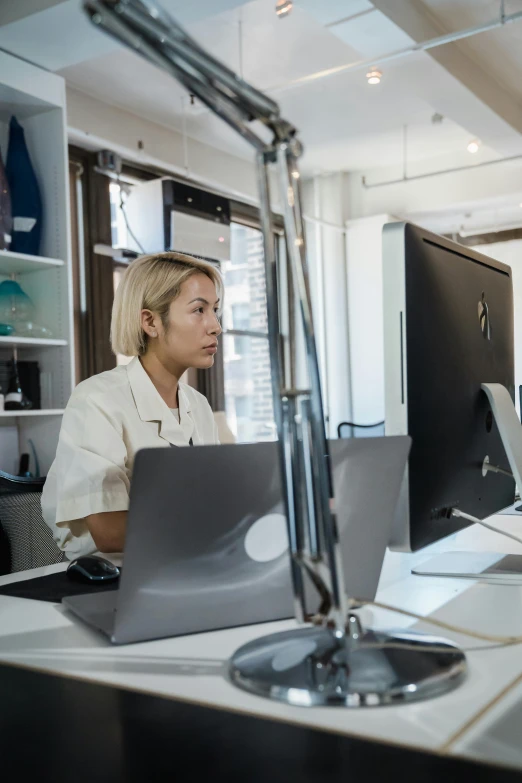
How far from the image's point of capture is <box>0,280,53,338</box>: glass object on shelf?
3598mm

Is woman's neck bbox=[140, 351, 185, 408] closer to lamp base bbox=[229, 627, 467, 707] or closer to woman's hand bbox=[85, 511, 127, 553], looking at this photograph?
woman's hand bbox=[85, 511, 127, 553]

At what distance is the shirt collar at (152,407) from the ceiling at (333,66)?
1.80 meters

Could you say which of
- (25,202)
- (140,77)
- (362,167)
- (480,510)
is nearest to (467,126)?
(362,167)

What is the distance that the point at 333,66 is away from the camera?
15.2 ft

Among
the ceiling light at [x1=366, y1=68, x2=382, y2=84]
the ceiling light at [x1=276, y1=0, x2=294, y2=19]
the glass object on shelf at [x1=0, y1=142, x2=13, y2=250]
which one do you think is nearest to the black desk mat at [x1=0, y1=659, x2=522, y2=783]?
the glass object on shelf at [x1=0, y1=142, x2=13, y2=250]

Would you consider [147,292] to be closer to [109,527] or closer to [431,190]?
[109,527]

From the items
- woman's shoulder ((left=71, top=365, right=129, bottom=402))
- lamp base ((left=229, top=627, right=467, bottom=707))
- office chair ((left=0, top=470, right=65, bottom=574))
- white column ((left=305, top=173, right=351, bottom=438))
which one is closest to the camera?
lamp base ((left=229, top=627, right=467, bottom=707))

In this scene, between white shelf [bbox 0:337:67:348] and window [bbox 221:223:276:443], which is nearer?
white shelf [bbox 0:337:67:348]

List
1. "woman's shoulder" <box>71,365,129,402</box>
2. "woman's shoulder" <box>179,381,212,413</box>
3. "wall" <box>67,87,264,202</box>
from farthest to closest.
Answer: "wall" <box>67,87,264,202</box>, "woman's shoulder" <box>179,381,212,413</box>, "woman's shoulder" <box>71,365,129,402</box>

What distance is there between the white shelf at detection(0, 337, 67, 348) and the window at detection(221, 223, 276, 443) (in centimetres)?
249

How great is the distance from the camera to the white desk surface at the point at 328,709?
0.67m

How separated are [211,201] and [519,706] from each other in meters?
5.02

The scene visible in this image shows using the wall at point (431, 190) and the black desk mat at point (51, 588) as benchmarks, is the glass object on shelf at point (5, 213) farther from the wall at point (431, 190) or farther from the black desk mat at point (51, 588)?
the wall at point (431, 190)

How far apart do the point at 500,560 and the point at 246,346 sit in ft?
16.1
